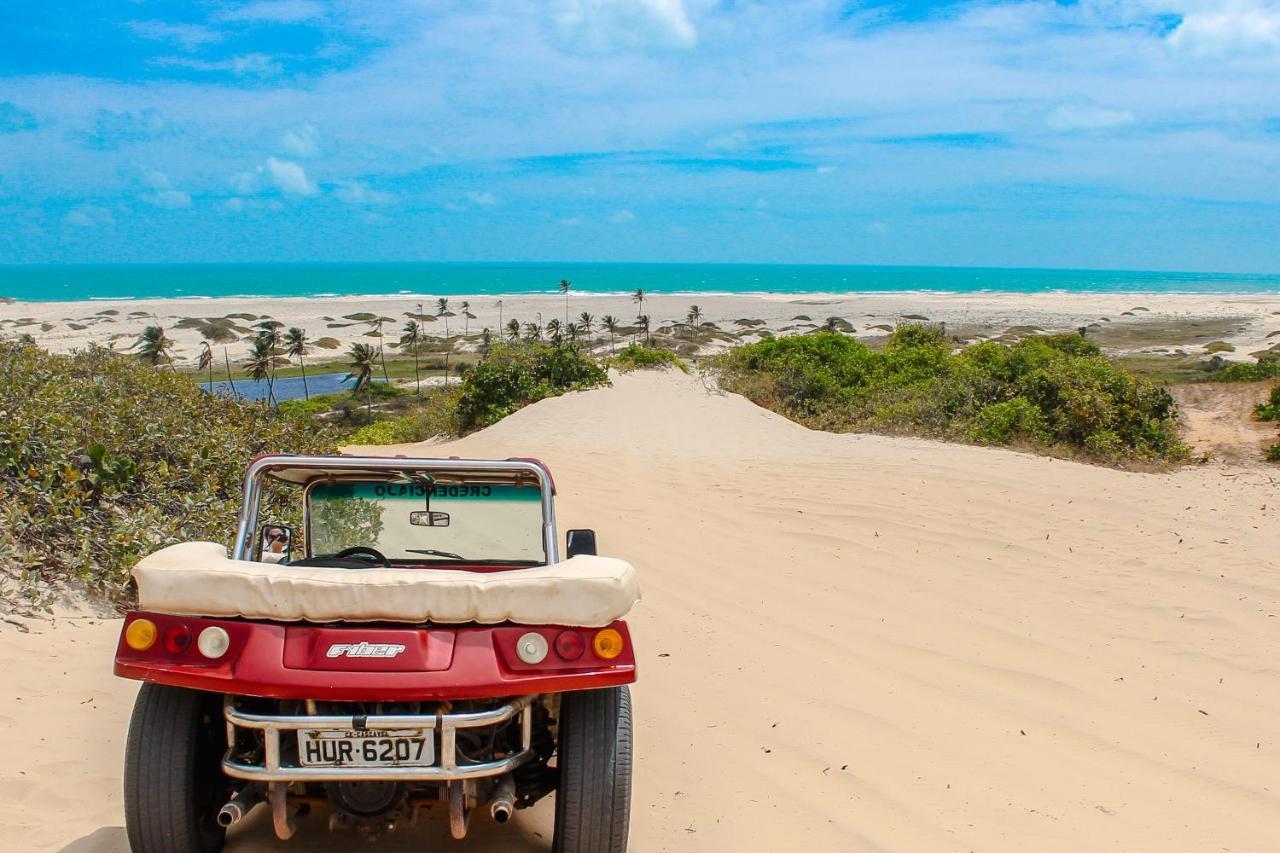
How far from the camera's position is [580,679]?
320 centimetres

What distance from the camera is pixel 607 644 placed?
3.30 m

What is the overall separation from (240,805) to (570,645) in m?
1.12

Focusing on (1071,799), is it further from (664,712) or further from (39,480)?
(39,480)

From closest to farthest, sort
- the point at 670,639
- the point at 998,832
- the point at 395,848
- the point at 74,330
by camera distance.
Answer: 1. the point at 395,848
2. the point at 998,832
3. the point at 670,639
4. the point at 74,330

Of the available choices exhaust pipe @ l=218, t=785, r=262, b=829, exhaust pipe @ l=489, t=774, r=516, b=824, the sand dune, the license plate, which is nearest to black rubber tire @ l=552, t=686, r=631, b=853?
exhaust pipe @ l=489, t=774, r=516, b=824

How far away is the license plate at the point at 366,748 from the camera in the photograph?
306cm

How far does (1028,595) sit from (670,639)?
2975 millimetres

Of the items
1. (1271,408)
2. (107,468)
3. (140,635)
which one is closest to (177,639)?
(140,635)

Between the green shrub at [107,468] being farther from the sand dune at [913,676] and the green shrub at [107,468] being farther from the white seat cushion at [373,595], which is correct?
the white seat cushion at [373,595]

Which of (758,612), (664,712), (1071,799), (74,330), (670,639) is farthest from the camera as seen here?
(74,330)

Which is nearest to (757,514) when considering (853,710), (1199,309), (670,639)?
(670,639)

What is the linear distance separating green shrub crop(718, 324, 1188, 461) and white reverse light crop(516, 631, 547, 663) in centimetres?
1217

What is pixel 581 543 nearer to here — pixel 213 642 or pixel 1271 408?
pixel 213 642

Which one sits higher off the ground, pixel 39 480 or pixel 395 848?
pixel 39 480
